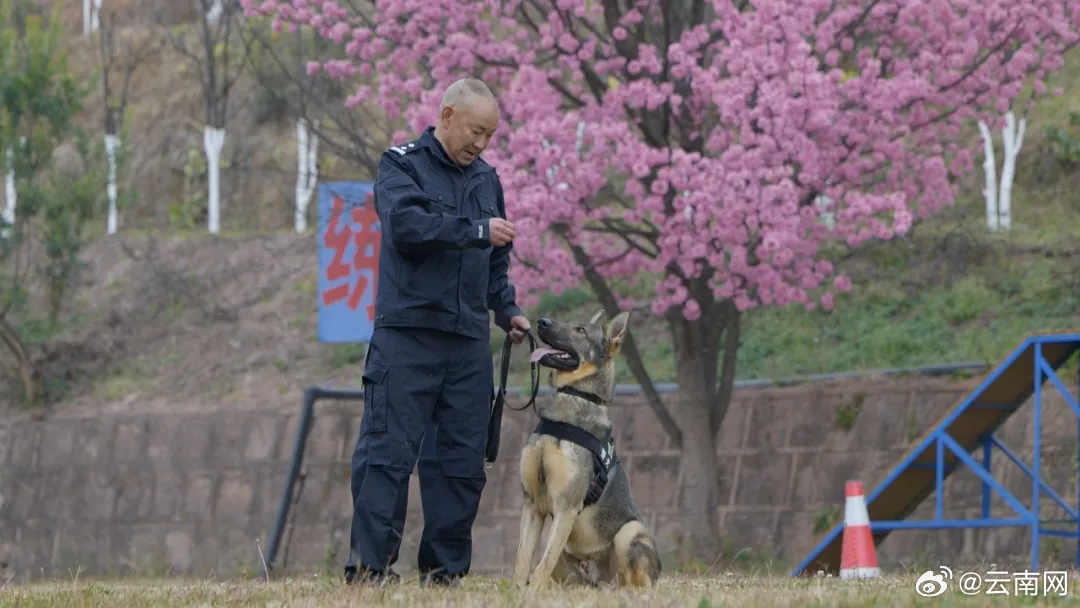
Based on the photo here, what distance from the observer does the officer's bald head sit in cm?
618

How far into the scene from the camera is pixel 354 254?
15.5 meters

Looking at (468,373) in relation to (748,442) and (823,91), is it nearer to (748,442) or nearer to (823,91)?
(823,91)

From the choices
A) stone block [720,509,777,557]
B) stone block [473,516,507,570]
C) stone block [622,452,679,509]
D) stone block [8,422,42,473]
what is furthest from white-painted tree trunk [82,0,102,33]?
stone block [720,509,777,557]

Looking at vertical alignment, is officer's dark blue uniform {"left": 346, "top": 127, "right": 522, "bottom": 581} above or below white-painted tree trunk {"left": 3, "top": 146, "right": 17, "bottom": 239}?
below

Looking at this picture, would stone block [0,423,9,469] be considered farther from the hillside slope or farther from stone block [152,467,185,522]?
stone block [152,467,185,522]

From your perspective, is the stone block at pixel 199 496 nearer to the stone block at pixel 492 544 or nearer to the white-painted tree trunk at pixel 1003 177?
the stone block at pixel 492 544

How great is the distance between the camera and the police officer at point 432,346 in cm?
611

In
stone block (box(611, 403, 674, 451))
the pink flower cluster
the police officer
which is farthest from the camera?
stone block (box(611, 403, 674, 451))

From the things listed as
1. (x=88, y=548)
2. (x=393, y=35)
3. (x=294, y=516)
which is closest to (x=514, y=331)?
(x=393, y=35)

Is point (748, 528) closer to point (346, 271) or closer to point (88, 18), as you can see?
point (346, 271)

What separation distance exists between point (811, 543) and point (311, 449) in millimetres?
5422

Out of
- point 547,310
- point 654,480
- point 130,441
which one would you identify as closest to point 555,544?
point 654,480

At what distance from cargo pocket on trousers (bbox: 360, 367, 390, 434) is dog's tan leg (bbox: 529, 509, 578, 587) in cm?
81

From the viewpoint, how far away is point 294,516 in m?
14.9
